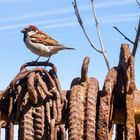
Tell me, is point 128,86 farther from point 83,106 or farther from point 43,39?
point 43,39

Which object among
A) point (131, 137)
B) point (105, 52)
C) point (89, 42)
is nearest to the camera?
point (131, 137)

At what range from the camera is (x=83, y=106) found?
5.69 ft

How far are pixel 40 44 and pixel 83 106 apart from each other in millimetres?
6755

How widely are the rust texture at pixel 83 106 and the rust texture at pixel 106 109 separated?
3 centimetres

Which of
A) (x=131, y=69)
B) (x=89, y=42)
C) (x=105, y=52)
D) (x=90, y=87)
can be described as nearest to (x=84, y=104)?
(x=90, y=87)

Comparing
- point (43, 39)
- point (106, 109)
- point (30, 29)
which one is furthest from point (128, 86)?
A: point (30, 29)

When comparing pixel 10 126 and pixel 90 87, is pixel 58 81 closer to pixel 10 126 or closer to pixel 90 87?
pixel 90 87

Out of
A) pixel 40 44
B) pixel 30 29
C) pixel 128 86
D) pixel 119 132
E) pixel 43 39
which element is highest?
pixel 30 29

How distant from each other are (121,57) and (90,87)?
16 cm

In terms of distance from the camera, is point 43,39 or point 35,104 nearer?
point 35,104

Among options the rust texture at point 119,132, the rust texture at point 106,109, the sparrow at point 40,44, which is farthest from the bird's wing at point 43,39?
the rust texture at point 106,109

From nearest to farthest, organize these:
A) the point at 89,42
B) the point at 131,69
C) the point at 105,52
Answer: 1. the point at 131,69
2. the point at 105,52
3. the point at 89,42

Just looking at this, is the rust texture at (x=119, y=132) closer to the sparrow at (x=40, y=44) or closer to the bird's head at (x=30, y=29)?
the sparrow at (x=40, y=44)

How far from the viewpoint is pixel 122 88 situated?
1766 mm
